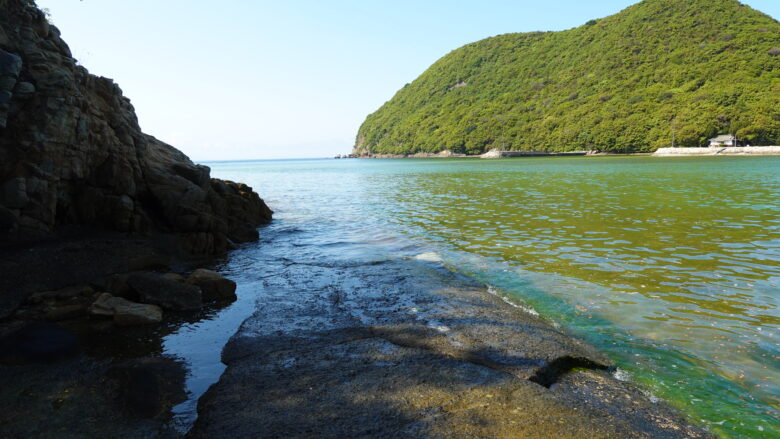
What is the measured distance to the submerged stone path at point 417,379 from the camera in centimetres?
409

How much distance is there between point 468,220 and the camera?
20.1 m

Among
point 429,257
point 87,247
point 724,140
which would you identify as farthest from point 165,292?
point 724,140

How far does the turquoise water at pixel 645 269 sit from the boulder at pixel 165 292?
11.4 feet

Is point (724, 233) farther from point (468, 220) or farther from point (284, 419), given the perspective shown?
point (284, 419)

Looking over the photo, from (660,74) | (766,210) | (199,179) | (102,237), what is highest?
(660,74)

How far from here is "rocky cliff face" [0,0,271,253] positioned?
33.8 feet

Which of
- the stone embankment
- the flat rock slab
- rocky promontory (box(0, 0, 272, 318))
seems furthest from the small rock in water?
the stone embankment

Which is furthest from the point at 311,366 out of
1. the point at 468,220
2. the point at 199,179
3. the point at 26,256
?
the point at 468,220

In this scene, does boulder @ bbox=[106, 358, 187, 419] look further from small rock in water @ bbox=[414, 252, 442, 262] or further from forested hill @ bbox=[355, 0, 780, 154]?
forested hill @ bbox=[355, 0, 780, 154]

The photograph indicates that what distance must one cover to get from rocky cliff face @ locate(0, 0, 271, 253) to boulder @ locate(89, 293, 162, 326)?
5.03 metres

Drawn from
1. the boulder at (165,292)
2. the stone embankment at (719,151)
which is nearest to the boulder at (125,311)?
the boulder at (165,292)

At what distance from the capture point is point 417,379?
503 cm

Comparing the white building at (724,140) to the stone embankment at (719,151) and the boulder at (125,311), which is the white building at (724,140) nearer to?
the stone embankment at (719,151)

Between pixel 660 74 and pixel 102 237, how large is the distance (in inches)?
6855
